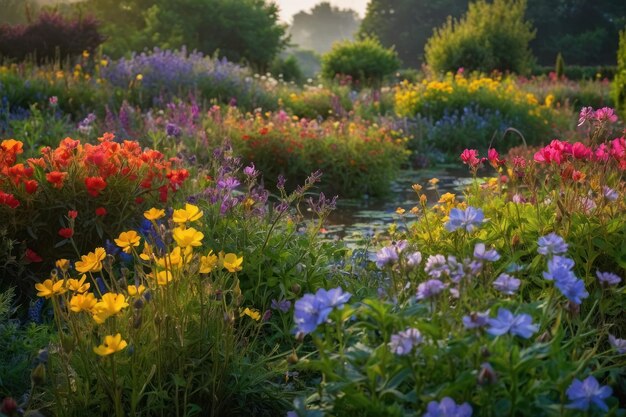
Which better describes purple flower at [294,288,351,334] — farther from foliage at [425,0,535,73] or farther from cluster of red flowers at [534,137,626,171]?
foliage at [425,0,535,73]

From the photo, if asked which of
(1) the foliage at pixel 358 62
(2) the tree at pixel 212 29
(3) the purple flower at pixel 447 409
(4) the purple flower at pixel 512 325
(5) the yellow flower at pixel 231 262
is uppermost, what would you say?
(2) the tree at pixel 212 29

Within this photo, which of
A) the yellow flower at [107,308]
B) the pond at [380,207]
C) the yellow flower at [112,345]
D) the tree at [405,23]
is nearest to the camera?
the yellow flower at [112,345]

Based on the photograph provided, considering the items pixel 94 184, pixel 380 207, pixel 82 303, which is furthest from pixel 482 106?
pixel 82 303

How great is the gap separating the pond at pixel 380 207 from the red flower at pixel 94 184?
1.67m

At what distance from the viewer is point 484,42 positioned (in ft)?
65.2

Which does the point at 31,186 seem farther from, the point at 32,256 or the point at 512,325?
the point at 512,325

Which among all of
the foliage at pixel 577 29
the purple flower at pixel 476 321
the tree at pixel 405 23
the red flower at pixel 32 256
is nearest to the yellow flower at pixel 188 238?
the purple flower at pixel 476 321

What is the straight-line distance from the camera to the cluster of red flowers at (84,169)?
3654mm

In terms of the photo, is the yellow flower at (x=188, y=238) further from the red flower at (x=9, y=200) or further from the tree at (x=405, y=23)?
the tree at (x=405, y=23)

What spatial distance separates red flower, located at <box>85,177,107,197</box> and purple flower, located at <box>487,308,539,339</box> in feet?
7.90

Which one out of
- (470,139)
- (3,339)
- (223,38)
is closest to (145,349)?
(3,339)

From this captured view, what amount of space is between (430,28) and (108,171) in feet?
138

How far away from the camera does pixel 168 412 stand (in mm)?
2523

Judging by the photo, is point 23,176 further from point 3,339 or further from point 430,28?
point 430,28
